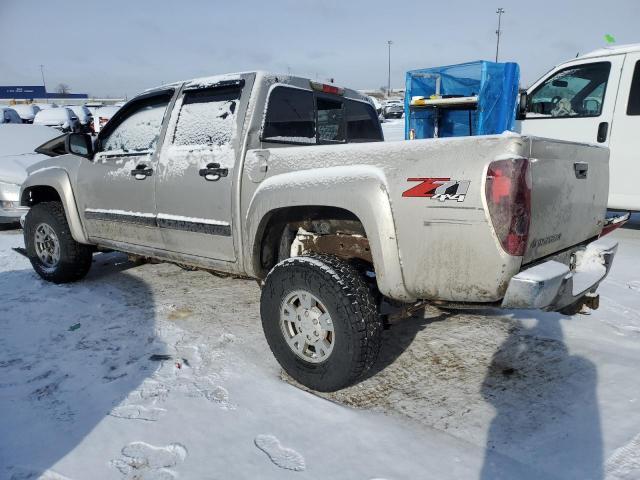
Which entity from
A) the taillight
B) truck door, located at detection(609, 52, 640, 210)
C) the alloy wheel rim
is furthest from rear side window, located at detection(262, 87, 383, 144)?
truck door, located at detection(609, 52, 640, 210)

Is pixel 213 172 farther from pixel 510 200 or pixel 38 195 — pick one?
pixel 38 195

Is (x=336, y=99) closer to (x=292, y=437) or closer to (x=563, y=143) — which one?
(x=563, y=143)

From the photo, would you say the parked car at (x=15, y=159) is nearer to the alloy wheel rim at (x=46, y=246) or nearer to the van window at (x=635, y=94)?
the alloy wheel rim at (x=46, y=246)

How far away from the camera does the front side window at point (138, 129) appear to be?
3.75 m

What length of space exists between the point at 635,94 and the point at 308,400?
19.0 ft

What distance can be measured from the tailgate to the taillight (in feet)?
0.30

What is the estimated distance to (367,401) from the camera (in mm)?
2607

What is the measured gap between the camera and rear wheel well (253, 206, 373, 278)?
9.27 ft

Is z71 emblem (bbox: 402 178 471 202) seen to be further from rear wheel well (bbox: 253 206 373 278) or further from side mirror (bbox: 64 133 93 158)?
side mirror (bbox: 64 133 93 158)

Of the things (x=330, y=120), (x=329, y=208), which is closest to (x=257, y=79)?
(x=330, y=120)

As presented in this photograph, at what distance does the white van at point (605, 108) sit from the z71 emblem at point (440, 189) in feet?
15.8

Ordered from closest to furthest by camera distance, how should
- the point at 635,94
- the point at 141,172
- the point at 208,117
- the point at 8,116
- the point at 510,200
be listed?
the point at 510,200 → the point at 208,117 → the point at 141,172 → the point at 635,94 → the point at 8,116

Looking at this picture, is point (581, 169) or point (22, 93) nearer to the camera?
point (581, 169)

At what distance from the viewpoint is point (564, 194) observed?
2381 millimetres
